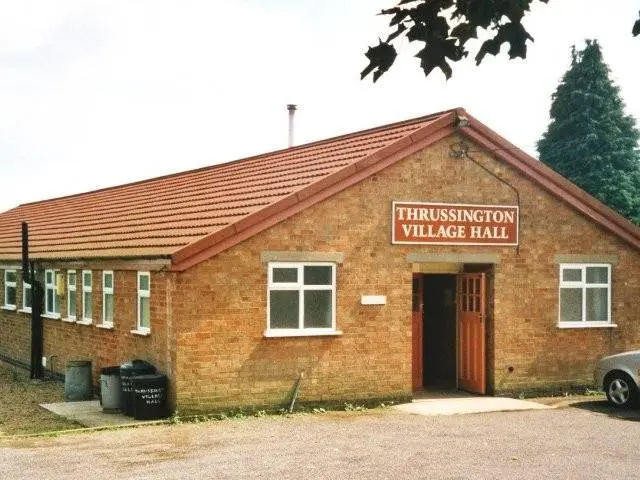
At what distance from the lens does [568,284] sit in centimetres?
1752

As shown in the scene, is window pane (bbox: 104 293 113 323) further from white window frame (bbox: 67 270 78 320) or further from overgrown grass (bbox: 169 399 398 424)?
overgrown grass (bbox: 169 399 398 424)

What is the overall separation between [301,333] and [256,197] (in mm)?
2697

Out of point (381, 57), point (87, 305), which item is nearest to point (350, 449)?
point (381, 57)

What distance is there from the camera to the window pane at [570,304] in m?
17.5

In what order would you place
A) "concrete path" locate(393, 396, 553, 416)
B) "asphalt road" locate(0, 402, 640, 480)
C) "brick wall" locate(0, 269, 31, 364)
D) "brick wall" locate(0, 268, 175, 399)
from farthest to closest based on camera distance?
1. "brick wall" locate(0, 269, 31, 364)
2. "concrete path" locate(393, 396, 553, 416)
3. "brick wall" locate(0, 268, 175, 399)
4. "asphalt road" locate(0, 402, 640, 480)

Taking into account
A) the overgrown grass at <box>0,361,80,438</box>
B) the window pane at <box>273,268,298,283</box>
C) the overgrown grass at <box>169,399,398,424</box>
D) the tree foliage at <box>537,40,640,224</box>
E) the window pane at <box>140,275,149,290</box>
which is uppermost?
the tree foliage at <box>537,40,640,224</box>

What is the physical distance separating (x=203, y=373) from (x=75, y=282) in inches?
243

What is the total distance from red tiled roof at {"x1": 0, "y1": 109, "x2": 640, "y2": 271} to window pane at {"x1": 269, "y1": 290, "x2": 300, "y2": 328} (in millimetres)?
1225

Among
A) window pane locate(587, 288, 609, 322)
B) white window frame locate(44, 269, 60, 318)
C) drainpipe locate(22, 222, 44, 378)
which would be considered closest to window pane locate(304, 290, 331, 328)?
window pane locate(587, 288, 609, 322)

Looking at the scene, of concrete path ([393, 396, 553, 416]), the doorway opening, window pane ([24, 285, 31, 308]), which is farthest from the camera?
window pane ([24, 285, 31, 308])

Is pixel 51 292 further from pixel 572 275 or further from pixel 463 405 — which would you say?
pixel 572 275

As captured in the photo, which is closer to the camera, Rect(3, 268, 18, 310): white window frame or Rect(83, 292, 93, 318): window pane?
Rect(83, 292, 93, 318): window pane

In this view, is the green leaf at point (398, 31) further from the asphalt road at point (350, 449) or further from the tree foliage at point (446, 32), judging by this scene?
the asphalt road at point (350, 449)

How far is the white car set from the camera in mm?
15273
